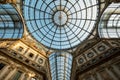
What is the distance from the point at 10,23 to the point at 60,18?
9761 mm

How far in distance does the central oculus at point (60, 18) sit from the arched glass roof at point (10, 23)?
6946mm

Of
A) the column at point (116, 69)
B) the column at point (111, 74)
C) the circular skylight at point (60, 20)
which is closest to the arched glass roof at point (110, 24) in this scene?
the circular skylight at point (60, 20)

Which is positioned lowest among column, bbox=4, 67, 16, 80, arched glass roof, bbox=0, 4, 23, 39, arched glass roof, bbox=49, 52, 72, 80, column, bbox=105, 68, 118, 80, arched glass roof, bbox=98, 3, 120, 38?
column, bbox=105, 68, 118, 80

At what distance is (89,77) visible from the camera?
108ft

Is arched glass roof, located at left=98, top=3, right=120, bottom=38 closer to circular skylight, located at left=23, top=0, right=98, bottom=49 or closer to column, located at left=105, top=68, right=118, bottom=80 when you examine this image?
circular skylight, located at left=23, top=0, right=98, bottom=49

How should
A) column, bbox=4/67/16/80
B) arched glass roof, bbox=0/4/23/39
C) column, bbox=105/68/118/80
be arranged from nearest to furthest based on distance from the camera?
column, bbox=105/68/118/80, arched glass roof, bbox=0/4/23/39, column, bbox=4/67/16/80

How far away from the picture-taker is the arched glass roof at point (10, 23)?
2834cm

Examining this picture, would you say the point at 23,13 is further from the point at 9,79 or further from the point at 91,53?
the point at 91,53

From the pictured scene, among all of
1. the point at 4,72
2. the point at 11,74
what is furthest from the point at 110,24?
the point at 4,72

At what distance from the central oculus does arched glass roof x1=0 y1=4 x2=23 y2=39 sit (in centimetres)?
695

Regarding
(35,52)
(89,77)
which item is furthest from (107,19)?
(35,52)

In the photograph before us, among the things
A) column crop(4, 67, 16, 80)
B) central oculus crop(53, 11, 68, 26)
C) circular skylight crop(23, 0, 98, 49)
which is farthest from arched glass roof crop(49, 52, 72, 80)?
column crop(4, 67, 16, 80)

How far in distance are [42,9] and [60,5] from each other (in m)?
3.62

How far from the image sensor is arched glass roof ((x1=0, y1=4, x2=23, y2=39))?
1116 inches
